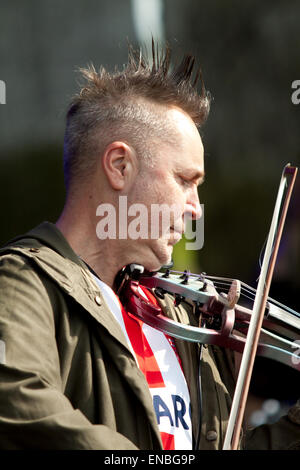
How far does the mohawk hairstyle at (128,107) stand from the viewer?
6.98 feet

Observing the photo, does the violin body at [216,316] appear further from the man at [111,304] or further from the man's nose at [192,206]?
the man's nose at [192,206]

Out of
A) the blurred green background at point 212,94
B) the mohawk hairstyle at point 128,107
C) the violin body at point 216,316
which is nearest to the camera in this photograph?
the violin body at point 216,316

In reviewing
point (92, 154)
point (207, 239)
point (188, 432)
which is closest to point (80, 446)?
point (188, 432)

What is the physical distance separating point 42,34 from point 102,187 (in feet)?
18.6

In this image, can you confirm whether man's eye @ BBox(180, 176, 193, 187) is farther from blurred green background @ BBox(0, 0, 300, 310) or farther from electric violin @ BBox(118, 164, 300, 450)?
blurred green background @ BBox(0, 0, 300, 310)

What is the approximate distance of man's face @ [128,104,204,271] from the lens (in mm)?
2070

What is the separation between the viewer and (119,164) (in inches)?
82.8

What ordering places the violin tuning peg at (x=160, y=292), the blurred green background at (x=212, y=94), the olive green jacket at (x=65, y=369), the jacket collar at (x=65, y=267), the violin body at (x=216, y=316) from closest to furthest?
1. the olive green jacket at (x=65, y=369)
2. the jacket collar at (x=65, y=267)
3. the violin body at (x=216, y=316)
4. the violin tuning peg at (x=160, y=292)
5. the blurred green background at (x=212, y=94)

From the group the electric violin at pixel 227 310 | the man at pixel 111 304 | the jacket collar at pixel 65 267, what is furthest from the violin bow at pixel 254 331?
the jacket collar at pixel 65 267

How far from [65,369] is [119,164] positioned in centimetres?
72

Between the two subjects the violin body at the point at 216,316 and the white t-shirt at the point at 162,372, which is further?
the violin body at the point at 216,316

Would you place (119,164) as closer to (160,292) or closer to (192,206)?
(192,206)

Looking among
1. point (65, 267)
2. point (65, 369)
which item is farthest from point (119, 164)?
point (65, 369)

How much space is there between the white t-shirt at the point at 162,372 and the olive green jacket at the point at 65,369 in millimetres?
52
